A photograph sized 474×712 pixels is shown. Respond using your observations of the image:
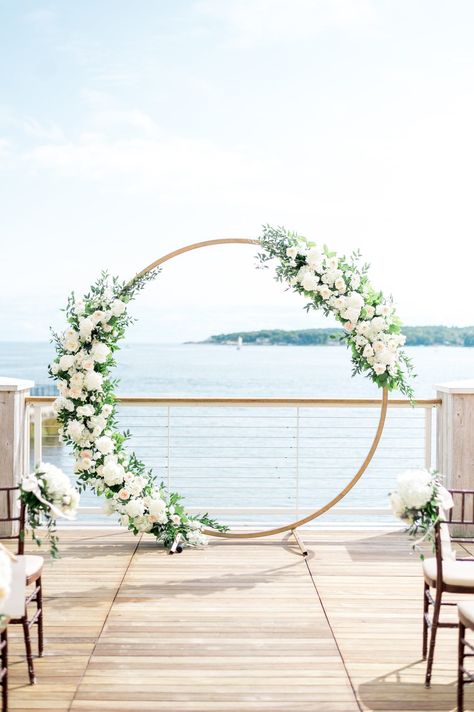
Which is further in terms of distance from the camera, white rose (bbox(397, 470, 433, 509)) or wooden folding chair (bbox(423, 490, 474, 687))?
wooden folding chair (bbox(423, 490, 474, 687))

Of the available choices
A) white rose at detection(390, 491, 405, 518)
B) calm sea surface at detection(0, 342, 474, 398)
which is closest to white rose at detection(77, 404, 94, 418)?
white rose at detection(390, 491, 405, 518)

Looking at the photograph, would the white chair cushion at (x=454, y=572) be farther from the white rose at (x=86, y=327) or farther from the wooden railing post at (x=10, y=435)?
the wooden railing post at (x=10, y=435)

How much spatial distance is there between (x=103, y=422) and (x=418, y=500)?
2.67 m

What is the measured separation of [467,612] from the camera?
2740 millimetres

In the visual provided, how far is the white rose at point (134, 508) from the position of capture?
16.4ft

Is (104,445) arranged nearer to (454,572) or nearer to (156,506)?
(156,506)

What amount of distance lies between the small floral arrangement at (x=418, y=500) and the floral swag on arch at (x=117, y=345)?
6.96 ft

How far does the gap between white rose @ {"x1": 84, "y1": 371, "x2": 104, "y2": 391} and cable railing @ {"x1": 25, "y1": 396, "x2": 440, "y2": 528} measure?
1.47ft

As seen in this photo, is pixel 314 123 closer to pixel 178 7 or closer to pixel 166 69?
pixel 166 69

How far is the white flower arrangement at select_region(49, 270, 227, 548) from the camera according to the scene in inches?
199

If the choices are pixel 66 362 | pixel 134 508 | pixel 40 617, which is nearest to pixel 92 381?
pixel 66 362

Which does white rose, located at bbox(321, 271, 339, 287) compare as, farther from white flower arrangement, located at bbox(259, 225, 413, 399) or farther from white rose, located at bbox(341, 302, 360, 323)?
white rose, located at bbox(341, 302, 360, 323)

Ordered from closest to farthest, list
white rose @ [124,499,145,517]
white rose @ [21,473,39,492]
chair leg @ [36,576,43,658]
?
white rose @ [21,473,39,492], chair leg @ [36,576,43,658], white rose @ [124,499,145,517]

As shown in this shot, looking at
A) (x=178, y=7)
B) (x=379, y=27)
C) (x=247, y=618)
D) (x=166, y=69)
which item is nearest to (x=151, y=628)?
(x=247, y=618)
